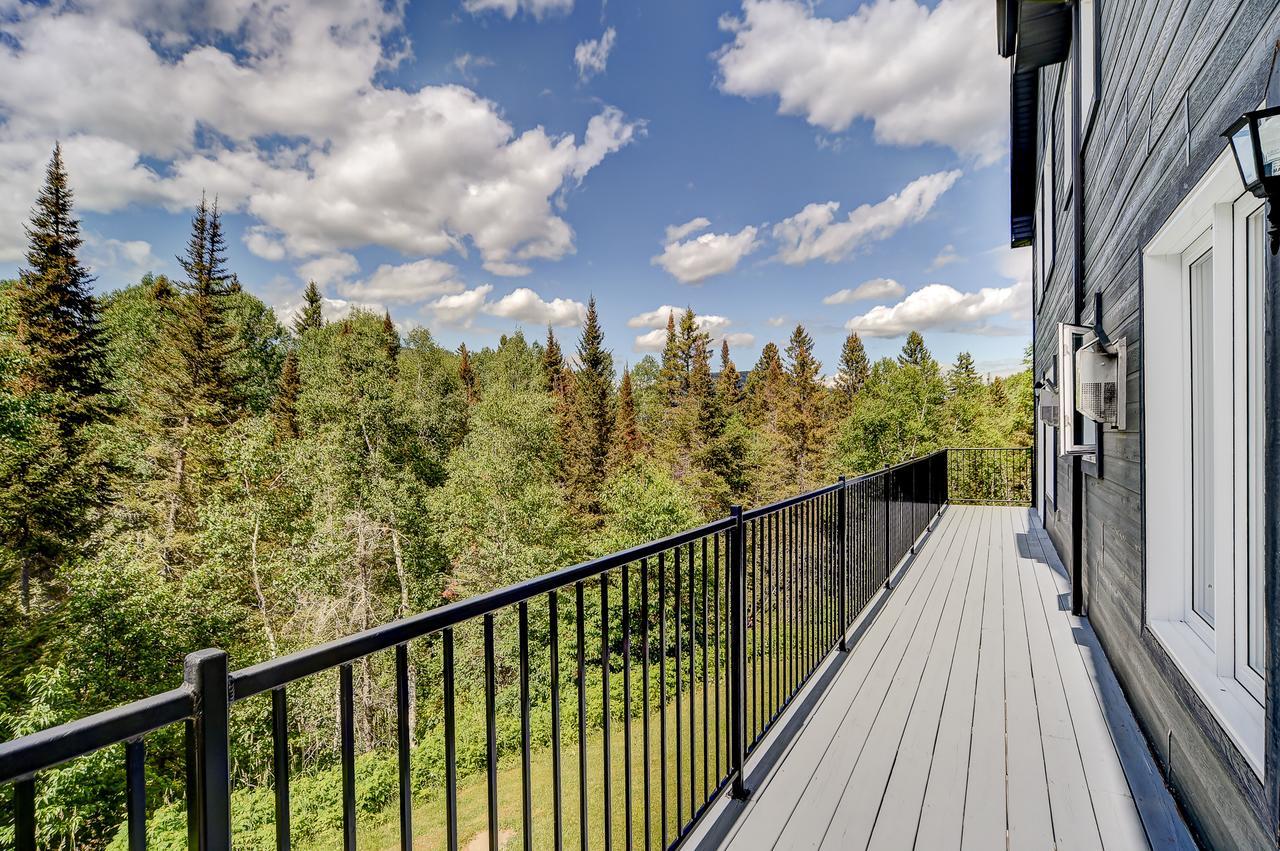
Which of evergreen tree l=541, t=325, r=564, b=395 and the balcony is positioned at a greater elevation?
evergreen tree l=541, t=325, r=564, b=395

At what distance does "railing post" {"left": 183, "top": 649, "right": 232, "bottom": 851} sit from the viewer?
697mm

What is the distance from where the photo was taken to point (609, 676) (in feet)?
5.64

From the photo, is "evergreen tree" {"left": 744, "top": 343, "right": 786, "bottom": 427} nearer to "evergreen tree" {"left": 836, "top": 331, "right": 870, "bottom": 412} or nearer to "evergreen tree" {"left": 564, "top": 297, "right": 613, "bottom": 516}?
"evergreen tree" {"left": 836, "top": 331, "right": 870, "bottom": 412}

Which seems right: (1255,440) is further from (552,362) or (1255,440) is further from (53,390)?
(552,362)

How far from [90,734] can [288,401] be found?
24.2 m

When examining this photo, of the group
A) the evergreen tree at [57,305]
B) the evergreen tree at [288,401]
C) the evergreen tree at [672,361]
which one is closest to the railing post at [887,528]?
the evergreen tree at [57,305]

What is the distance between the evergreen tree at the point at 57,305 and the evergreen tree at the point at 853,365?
31721 mm

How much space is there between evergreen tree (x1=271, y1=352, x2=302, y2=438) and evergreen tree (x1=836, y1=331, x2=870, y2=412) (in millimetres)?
27365

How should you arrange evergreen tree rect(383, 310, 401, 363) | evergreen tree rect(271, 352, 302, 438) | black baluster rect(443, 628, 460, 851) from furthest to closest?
evergreen tree rect(383, 310, 401, 363) < evergreen tree rect(271, 352, 302, 438) < black baluster rect(443, 628, 460, 851)

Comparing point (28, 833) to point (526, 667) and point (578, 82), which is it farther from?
point (578, 82)

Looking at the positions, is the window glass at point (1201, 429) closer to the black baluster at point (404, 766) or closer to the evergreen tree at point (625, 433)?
the black baluster at point (404, 766)

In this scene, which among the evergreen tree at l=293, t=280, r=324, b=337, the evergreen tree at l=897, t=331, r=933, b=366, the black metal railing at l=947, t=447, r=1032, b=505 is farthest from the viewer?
the evergreen tree at l=293, t=280, r=324, b=337

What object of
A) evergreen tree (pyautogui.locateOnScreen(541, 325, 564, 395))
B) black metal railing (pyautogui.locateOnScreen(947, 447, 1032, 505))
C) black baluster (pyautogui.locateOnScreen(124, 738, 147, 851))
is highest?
evergreen tree (pyautogui.locateOnScreen(541, 325, 564, 395))

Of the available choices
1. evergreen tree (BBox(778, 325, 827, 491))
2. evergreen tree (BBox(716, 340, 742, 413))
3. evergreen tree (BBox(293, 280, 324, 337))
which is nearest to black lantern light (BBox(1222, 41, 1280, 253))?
evergreen tree (BBox(778, 325, 827, 491))
